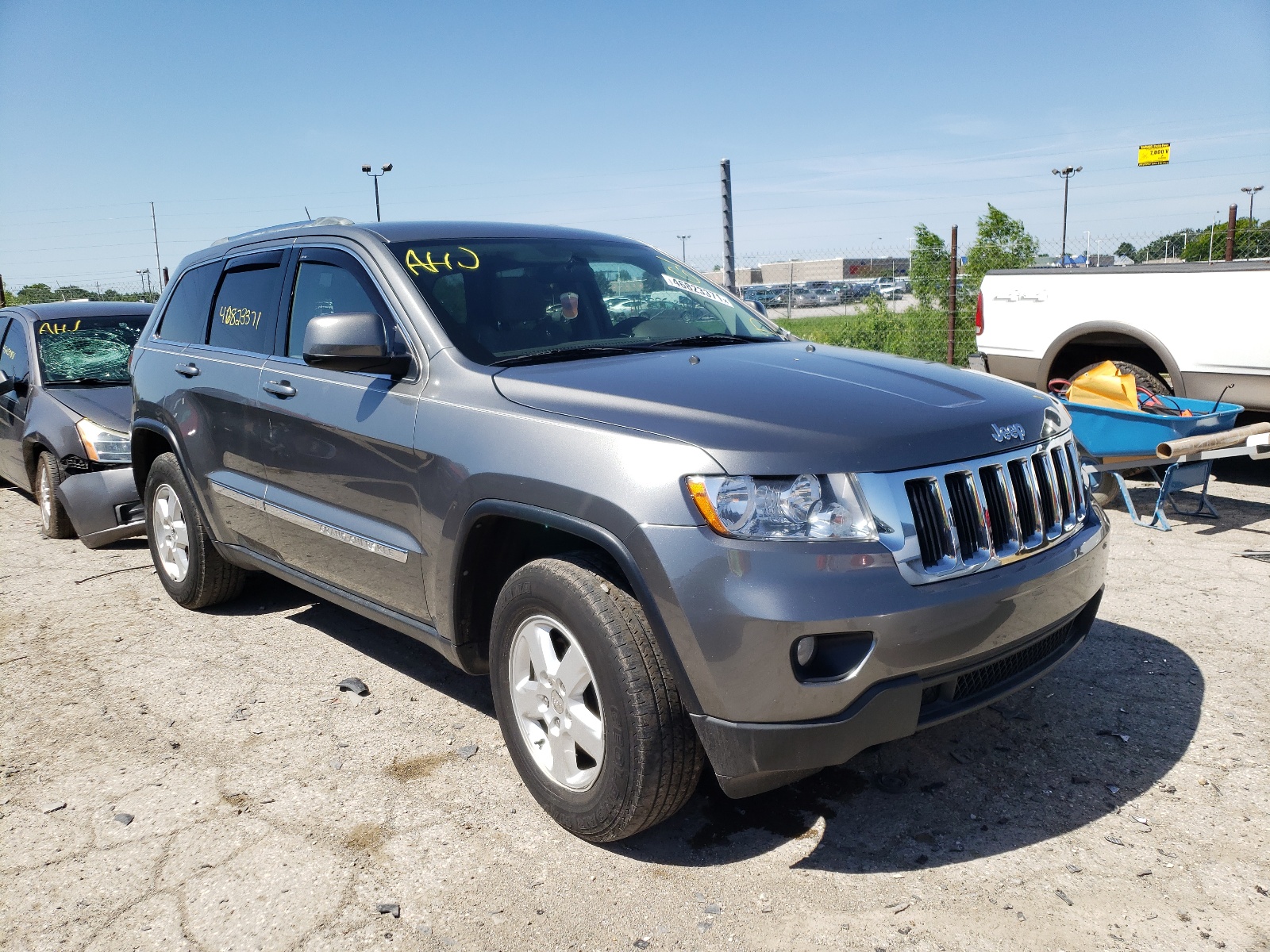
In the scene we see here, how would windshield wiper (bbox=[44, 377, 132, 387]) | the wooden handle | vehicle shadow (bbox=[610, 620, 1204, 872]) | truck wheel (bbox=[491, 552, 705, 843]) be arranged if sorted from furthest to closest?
1. windshield wiper (bbox=[44, 377, 132, 387])
2. the wooden handle
3. vehicle shadow (bbox=[610, 620, 1204, 872])
4. truck wheel (bbox=[491, 552, 705, 843])

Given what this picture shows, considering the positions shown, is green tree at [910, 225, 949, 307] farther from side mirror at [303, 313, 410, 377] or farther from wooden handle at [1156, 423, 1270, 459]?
side mirror at [303, 313, 410, 377]

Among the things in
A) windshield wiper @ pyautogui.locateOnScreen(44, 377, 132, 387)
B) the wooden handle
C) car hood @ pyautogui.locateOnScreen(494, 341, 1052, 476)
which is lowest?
the wooden handle

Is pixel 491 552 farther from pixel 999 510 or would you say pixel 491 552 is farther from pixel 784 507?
pixel 999 510

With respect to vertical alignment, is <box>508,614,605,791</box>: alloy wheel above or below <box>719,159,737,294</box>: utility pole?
below

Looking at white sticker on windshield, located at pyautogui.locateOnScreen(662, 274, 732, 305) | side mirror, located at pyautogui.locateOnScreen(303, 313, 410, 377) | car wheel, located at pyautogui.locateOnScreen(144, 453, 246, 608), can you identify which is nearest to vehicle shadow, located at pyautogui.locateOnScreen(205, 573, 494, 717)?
car wheel, located at pyautogui.locateOnScreen(144, 453, 246, 608)

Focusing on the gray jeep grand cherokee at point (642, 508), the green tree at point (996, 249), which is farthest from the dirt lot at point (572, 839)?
the green tree at point (996, 249)

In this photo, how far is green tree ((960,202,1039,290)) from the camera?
53.3 ft

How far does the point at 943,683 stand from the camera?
262 cm

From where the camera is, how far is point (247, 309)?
455cm

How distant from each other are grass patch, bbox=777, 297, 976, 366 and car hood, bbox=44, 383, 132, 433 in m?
7.60

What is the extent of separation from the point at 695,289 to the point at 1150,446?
3632 mm

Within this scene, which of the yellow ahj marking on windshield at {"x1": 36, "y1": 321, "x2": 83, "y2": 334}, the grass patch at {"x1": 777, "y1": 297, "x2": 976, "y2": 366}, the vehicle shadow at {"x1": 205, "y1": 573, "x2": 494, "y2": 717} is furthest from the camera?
the grass patch at {"x1": 777, "y1": 297, "x2": 976, "y2": 366}

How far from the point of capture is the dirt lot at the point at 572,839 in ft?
8.53

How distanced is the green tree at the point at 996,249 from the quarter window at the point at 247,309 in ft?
41.1
